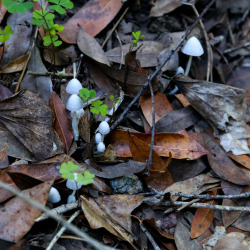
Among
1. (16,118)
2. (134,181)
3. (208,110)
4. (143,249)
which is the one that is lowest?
(143,249)

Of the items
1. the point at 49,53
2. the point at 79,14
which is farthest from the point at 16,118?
the point at 79,14

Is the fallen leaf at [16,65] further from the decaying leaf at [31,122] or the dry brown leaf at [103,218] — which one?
the dry brown leaf at [103,218]

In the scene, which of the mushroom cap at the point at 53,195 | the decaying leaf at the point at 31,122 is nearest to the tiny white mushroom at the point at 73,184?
the mushroom cap at the point at 53,195

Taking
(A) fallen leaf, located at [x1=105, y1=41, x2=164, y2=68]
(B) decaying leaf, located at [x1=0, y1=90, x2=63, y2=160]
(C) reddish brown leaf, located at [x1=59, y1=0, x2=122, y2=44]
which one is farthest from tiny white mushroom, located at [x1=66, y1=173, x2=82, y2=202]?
(C) reddish brown leaf, located at [x1=59, y1=0, x2=122, y2=44]

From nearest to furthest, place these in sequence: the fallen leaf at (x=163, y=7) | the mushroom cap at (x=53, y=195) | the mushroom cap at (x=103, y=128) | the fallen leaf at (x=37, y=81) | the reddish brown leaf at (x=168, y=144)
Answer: the mushroom cap at (x=53, y=195)
the mushroom cap at (x=103, y=128)
the reddish brown leaf at (x=168, y=144)
the fallen leaf at (x=37, y=81)
the fallen leaf at (x=163, y=7)

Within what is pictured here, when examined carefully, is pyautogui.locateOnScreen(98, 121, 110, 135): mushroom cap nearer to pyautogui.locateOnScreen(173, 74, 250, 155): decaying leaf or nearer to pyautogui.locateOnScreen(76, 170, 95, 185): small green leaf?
pyautogui.locateOnScreen(76, 170, 95, 185): small green leaf

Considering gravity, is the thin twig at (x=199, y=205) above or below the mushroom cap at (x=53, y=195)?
below

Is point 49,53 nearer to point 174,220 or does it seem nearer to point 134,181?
point 134,181
